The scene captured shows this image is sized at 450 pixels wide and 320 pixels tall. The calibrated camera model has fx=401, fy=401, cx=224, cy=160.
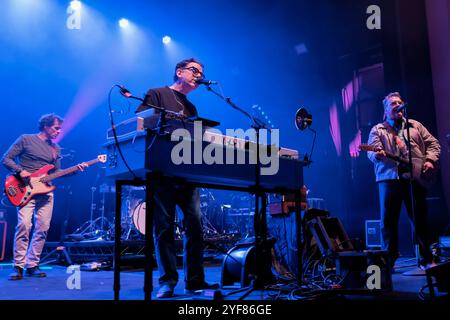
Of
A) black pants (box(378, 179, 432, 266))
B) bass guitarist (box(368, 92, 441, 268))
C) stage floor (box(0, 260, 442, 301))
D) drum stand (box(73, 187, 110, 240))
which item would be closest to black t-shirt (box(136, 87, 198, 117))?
→ stage floor (box(0, 260, 442, 301))

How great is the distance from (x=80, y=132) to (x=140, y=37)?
2.61m

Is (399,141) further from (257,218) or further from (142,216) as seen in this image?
(142,216)

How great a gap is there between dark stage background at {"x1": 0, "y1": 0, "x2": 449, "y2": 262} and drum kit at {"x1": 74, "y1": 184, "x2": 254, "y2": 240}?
0.38m

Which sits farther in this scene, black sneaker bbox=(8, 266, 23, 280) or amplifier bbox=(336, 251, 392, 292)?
black sneaker bbox=(8, 266, 23, 280)

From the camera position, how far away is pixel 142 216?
23.3 ft

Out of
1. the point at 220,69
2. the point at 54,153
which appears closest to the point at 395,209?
the point at 54,153

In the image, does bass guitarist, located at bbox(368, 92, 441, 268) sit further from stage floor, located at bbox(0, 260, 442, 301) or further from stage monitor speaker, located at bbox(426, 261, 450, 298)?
stage monitor speaker, located at bbox(426, 261, 450, 298)

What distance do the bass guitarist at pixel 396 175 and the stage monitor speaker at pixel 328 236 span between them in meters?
0.48

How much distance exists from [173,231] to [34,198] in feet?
9.33

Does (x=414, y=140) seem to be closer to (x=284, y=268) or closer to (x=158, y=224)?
(x=284, y=268)

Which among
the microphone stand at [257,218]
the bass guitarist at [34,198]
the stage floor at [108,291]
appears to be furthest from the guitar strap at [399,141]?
the bass guitarist at [34,198]

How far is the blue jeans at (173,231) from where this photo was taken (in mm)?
3059

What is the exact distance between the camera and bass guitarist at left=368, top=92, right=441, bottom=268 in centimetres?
452
